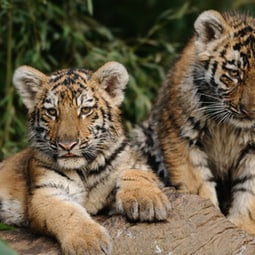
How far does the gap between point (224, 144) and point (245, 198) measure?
0.52 m

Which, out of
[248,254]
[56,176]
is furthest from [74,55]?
[248,254]

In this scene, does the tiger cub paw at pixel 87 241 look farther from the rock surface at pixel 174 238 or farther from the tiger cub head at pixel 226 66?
the tiger cub head at pixel 226 66

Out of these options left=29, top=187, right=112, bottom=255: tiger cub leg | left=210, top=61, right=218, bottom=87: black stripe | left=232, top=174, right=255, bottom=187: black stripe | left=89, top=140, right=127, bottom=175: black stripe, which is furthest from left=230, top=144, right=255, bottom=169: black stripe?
left=29, top=187, right=112, bottom=255: tiger cub leg

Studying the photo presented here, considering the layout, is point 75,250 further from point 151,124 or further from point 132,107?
point 132,107

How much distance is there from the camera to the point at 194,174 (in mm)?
7883

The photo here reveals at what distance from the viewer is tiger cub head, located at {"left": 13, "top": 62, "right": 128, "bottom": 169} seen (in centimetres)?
677

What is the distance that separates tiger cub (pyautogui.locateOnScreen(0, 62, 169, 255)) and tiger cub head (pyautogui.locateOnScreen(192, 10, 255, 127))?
0.77m

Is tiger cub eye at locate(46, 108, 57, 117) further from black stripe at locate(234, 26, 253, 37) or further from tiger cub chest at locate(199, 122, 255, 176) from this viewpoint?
black stripe at locate(234, 26, 253, 37)

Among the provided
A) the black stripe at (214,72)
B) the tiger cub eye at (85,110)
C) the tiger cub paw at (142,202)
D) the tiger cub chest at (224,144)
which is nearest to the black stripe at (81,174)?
the tiger cub paw at (142,202)

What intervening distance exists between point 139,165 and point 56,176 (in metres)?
0.81

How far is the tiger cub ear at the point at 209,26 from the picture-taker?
25.2 feet

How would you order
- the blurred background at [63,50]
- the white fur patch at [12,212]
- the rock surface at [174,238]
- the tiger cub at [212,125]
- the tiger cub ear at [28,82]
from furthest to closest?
the blurred background at [63,50] → the tiger cub at [212,125] → the tiger cub ear at [28,82] → the white fur patch at [12,212] → the rock surface at [174,238]

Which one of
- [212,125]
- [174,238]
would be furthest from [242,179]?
[174,238]

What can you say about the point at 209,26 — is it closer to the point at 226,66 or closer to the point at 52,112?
the point at 226,66
